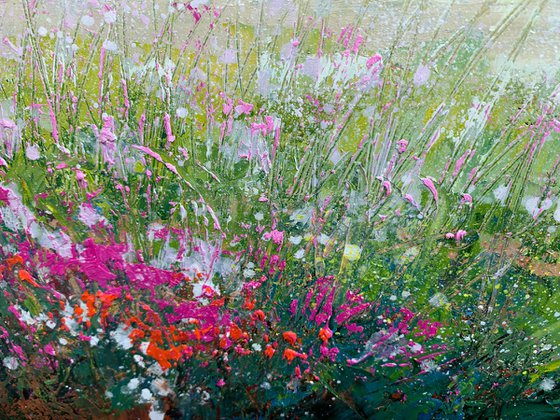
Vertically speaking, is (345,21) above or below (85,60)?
above

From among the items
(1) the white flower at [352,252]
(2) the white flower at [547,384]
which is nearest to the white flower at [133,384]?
(1) the white flower at [352,252]

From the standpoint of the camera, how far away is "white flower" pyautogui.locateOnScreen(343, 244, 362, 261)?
4.20 feet

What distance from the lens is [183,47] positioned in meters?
1.21

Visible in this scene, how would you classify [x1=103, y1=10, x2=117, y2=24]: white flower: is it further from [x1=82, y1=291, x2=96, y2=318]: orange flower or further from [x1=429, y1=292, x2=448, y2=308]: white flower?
[x1=429, y1=292, x2=448, y2=308]: white flower

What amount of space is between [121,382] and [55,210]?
1.36 feet

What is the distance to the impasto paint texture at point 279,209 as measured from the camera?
119 cm

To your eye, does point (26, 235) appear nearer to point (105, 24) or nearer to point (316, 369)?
point (105, 24)

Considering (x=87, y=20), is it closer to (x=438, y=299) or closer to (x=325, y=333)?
(x=325, y=333)

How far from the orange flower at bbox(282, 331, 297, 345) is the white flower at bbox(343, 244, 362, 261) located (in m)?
0.21

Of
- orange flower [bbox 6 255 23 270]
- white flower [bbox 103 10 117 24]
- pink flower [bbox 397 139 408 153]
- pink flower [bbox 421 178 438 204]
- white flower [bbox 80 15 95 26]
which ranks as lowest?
orange flower [bbox 6 255 23 270]

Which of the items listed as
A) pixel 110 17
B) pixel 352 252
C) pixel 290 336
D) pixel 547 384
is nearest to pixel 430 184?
pixel 352 252

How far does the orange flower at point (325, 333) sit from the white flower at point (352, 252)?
0.17m

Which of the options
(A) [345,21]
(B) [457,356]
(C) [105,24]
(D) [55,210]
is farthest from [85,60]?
(B) [457,356]

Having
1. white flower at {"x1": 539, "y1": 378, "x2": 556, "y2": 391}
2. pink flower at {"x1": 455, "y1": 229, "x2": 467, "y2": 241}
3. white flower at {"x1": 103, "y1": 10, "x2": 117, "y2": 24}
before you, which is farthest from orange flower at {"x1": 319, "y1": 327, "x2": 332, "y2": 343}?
white flower at {"x1": 103, "y1": 10, "x2": 117, "y2": 24}
